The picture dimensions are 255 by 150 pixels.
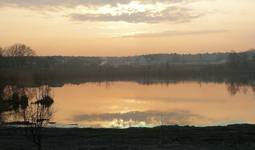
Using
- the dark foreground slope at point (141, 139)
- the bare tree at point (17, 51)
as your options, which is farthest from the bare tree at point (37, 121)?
the bare tree at point (17, 51)

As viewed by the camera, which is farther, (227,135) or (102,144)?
(227,135)

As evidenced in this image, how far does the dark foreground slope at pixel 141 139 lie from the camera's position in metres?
19.4

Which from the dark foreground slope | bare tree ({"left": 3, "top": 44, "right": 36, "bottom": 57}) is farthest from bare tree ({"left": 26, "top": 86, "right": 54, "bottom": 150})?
bare tree ({"left": 3, "top": 44, "right": 36, "bottom": 57})

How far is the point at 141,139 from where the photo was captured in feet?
72.5

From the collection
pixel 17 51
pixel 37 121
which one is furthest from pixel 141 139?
pixel 17 51

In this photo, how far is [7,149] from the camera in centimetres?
1884

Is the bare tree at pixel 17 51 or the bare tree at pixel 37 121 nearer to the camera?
the bare tree at pixel 37 121

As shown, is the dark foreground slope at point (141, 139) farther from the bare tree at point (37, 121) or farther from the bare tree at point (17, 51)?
the bare tree at point (17, 51)

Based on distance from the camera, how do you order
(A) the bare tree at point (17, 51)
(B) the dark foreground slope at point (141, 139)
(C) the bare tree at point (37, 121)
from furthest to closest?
1. (A) the bare tree at point (17, 51)
2. (B) the dark foreground slope at point (141, 139)
3. (C) the bare tree at point (37, 121)

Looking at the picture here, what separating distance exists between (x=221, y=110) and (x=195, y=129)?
55.1 ft

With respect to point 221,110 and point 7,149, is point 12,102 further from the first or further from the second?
point 7,149

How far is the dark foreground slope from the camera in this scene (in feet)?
63.6

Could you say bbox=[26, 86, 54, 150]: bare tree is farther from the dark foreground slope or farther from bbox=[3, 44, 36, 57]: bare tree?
bbox=[3, 44, 36, 57]: bare tree

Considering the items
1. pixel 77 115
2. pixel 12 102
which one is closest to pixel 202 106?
pixel 77 115
